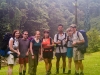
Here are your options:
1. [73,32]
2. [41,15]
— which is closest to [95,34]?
[41,15]

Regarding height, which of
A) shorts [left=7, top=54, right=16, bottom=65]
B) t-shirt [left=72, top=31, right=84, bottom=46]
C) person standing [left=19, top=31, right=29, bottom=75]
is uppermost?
t-shirt [left=72, top=31, right=84, bottom=46]

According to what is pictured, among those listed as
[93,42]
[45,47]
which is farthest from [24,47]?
[93,42]

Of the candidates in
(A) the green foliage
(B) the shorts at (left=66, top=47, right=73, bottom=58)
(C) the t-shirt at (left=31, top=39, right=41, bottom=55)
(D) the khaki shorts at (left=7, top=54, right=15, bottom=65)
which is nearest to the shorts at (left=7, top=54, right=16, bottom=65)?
(D) the khaki shorts at (left=7, top=54, right=15, bottom=65)

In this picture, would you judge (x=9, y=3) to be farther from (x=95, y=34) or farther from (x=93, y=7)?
(x=93, y=7)

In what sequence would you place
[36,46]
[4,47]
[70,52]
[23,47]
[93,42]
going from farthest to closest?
[93,42]
[70,52]
[36,46]
[23,47]
[4,47]

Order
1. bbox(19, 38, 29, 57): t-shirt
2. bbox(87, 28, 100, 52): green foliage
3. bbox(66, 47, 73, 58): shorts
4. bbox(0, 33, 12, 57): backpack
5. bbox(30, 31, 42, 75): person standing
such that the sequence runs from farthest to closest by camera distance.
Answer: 1. bbox(87, 28, 100, 52): green foliage
2. bbox(66, 47, 73, 58): shorts
3. bbox(30, 31, 42, 75): person standing
4. bbox(19, 38, 29, 57): t-shirt
5. bbox(0, 33, 12, 57): backpack

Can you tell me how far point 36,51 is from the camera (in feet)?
31.9

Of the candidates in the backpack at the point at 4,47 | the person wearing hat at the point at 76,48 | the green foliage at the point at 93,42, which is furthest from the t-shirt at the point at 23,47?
the green foliage at the point at 93,42

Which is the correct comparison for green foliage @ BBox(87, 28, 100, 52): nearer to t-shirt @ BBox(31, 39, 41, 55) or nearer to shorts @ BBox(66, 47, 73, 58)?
shorts @ BBox(66, 47, 73, 58)

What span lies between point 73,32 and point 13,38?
8.30 feet

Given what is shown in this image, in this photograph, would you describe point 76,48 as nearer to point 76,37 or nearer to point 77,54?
point 77,54

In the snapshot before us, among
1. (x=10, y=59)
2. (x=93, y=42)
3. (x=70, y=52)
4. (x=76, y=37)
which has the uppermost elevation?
(x=76, y=37)

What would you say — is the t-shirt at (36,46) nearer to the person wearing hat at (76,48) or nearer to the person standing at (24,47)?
the person standing at (24,47)

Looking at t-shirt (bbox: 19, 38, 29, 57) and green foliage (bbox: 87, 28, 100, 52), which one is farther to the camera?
green foliage (bbox: 87, 28, 100, 52)
